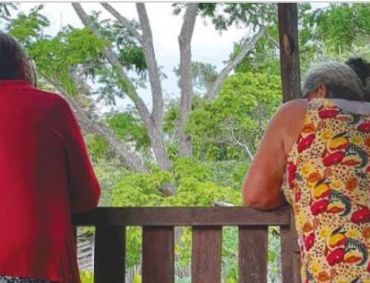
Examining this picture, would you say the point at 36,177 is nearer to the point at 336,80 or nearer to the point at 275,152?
the point at 275,152

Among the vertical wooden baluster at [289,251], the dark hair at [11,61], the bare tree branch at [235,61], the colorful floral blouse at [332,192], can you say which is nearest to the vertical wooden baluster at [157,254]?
the vertical wooden baluster at [289,251]

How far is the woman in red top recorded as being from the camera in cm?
149

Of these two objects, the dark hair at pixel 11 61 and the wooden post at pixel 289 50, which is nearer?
the dark hair at pixel 11 61

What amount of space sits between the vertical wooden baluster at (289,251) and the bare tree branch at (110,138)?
667cm

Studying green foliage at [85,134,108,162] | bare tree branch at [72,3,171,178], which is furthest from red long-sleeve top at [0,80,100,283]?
green foliage at [85,134,108,162]

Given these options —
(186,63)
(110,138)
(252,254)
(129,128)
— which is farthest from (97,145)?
(252,254)

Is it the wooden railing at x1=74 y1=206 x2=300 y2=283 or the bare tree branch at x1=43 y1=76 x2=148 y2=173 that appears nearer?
the wooden railing at x1=74 y1=206 x2=300 y2=283

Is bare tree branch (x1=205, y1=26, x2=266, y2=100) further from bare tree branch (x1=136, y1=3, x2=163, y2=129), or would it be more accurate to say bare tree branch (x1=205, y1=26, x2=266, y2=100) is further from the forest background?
bare tree branch (x1=136, y1=3, x2=163, y2=129)

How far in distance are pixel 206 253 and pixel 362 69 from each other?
1.93 feet

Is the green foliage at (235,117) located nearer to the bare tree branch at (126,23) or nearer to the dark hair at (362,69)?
the bare tree branch at (126,23)

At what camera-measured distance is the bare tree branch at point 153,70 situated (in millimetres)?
8773

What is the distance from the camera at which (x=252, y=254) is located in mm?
1740

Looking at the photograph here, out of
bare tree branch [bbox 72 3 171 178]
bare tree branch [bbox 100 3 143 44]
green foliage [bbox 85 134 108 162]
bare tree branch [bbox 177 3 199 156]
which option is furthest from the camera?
bare tree branch [bbox 100 3 143 44]

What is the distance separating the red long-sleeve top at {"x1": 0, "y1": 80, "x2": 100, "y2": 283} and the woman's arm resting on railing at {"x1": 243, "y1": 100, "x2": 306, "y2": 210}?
1.26 feet
